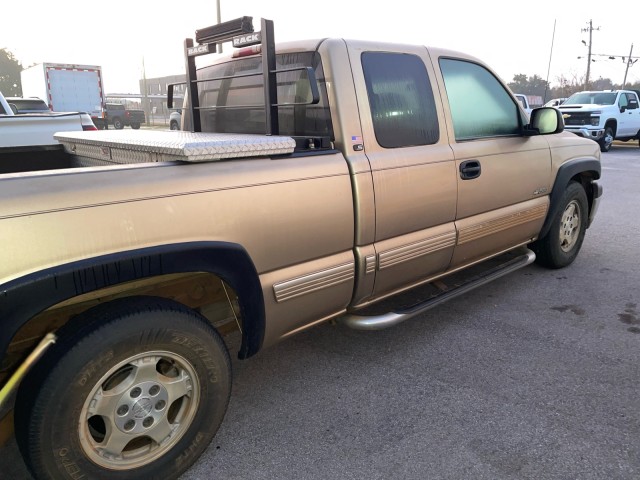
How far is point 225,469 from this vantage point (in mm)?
2391

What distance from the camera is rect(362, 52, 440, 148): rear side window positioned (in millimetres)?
2984

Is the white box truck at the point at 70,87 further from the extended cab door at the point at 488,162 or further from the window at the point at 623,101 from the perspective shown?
the extended cab door at the point at 488,162

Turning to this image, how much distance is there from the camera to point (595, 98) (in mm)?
18422

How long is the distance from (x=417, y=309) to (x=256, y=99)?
1.70 metres

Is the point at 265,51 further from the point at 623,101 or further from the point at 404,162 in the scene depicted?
the point at 623,101

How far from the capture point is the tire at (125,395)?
1892mm

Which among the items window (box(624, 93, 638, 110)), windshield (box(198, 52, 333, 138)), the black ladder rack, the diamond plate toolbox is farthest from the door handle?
window (box(624, 93, 638, 110))

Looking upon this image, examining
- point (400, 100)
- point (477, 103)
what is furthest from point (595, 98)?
point (400, 100)

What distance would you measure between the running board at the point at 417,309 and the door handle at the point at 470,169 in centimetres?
80

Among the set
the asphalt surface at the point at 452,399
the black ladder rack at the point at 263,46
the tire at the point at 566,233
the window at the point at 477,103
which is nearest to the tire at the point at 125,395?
the asphalt surface at the point at 452,399

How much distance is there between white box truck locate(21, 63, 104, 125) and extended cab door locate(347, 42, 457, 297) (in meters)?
23.4

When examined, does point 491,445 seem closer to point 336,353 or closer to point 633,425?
point 633,425

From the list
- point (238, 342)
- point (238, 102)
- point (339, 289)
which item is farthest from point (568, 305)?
point (238, 102)

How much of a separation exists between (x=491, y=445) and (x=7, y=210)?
2303 mm
